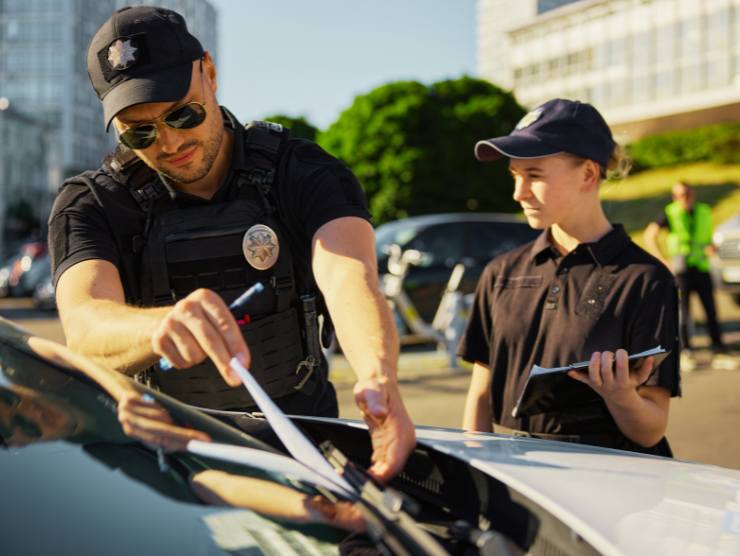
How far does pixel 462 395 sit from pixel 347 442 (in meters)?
5.67

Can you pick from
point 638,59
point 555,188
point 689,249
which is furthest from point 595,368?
point 638,59

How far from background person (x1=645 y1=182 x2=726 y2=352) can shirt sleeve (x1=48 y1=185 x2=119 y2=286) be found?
6.99 metres

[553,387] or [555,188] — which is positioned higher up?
[555,188]

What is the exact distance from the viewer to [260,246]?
2117mm

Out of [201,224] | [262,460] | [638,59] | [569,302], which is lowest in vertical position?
[262,460]

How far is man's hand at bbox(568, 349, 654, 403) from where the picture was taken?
6.33 ft

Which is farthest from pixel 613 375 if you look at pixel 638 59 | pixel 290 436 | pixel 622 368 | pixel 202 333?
pixel 638 59

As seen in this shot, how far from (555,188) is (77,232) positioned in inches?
48.9

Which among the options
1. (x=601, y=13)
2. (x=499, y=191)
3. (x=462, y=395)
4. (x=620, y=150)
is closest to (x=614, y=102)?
(x=601, y=13)

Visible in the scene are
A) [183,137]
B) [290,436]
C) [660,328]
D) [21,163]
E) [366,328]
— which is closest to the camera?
[290,436]

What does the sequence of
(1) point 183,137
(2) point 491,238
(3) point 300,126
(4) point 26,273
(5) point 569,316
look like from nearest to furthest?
A: (1) point 183,137
(5) point 569,316
(2) point 491,238
(4) point 26,273
(3) point 300,126

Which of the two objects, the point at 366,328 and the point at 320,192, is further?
the point at 320,192

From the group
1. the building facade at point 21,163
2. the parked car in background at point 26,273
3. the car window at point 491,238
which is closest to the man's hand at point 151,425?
the car window at point 491,238

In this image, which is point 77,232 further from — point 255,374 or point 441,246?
point 441,246
